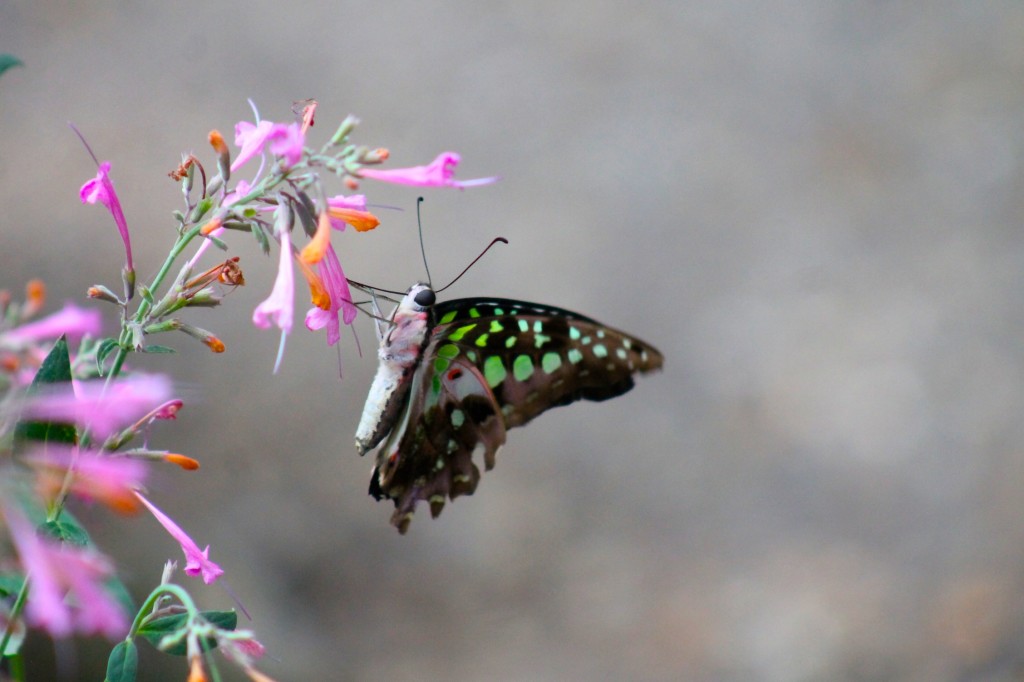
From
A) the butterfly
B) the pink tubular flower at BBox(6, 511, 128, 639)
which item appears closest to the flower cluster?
the pink tubular flower at BBox(6, 511, 128, 639)

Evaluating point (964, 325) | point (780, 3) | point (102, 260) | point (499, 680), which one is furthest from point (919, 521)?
point (102, 260)

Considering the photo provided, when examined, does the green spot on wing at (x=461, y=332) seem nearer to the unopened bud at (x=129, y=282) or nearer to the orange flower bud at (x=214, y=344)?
the orange flower bud at (x=214, y=344)

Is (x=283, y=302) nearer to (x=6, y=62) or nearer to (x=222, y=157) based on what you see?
(x=222, y=157)

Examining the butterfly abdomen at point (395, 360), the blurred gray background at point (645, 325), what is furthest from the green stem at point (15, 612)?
the blurred gray background at point (645, 325)

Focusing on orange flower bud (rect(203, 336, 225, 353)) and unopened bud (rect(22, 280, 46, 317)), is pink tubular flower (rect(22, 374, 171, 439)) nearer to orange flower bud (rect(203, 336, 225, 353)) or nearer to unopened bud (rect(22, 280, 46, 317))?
unopened bud (rect(22, 280, 46, 317))

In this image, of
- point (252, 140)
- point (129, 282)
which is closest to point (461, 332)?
point (252, 140)

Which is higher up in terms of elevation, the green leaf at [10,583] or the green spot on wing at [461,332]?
the green spot on wing at [461,332]
